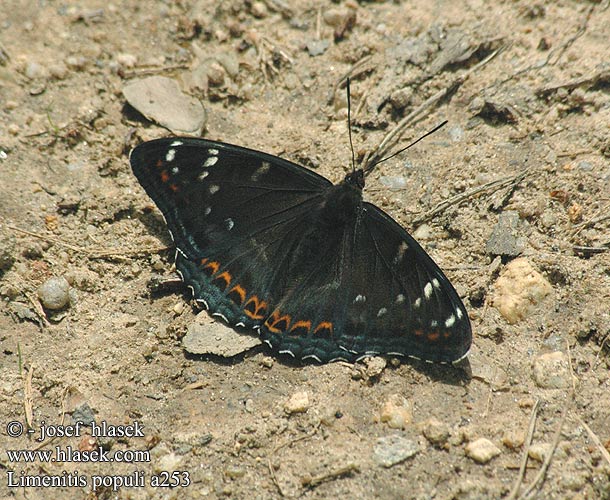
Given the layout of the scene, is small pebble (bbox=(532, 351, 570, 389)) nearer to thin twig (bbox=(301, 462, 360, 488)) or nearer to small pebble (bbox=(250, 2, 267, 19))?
thin twig (bbox=(301, 462, 360, 488))

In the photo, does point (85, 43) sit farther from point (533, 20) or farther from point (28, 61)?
point (533, 20)

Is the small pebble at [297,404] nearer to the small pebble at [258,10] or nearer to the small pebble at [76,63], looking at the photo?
the small pebble at [76,63]

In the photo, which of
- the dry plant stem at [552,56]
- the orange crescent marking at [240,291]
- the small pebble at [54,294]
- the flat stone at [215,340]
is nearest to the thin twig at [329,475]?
Result: the flat stone at [215,340]

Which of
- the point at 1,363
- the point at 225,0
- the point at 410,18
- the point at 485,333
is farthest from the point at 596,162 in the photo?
the point at 1,363

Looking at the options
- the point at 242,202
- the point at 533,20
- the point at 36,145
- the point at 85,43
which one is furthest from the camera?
the point at 85,43

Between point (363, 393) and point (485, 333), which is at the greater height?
point (485, 333)

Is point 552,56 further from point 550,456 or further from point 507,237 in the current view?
point 550,456

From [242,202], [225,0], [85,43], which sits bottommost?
[242,202]
